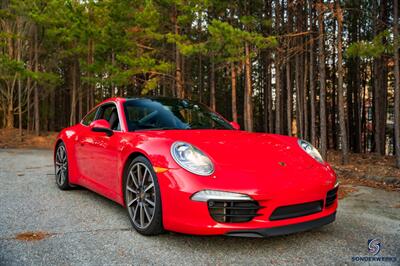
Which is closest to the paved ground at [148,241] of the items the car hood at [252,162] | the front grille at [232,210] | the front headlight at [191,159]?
the front grille at [232,210]

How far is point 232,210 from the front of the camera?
2.83 m

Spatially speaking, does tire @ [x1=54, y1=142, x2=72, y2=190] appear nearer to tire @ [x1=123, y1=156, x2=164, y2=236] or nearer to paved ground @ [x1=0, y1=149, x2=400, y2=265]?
paved ground @ [x1=0, y1=149, x2=400, y2=265]

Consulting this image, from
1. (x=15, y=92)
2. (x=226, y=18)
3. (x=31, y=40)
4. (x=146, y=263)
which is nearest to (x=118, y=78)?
(x=226, y=18)

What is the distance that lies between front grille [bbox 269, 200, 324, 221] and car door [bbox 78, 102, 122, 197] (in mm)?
1854

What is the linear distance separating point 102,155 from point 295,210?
237 cm

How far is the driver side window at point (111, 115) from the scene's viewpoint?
13.9ft

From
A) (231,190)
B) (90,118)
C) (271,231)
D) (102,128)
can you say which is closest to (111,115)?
(102,128)

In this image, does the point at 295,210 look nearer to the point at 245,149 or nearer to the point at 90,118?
Answer: the point at 245,149

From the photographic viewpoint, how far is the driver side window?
4.24 meters

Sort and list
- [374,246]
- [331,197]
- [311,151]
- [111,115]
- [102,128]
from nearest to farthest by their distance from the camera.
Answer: [374,246] → [331,197] → [311,151] → [102,128] → [111,115]

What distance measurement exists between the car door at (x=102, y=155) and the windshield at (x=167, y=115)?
0.69 ft

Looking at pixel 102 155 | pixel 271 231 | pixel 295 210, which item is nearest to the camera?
pixel 271 231

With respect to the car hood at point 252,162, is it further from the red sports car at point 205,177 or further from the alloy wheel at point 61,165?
the alloy wheel at point 61,165

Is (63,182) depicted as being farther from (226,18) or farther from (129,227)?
(226,18)
